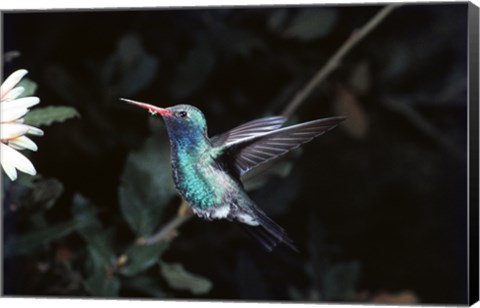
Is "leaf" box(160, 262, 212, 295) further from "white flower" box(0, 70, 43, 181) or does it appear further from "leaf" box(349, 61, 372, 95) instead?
"leaf" box(349, 61, 372, 95)

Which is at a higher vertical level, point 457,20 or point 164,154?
point 457,20

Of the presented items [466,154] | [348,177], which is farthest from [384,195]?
[466,154]

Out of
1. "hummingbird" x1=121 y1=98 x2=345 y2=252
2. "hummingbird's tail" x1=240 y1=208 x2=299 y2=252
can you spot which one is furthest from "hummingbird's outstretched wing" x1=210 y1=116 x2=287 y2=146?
"hummingbird's tail" x1=240 y1=208 x2=299 y2=252

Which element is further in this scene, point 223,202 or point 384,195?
point 384,195

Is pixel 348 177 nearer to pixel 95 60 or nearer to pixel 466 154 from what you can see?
pixel 466 154

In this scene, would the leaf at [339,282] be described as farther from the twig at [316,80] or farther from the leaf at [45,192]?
the leaf at [45,192]
